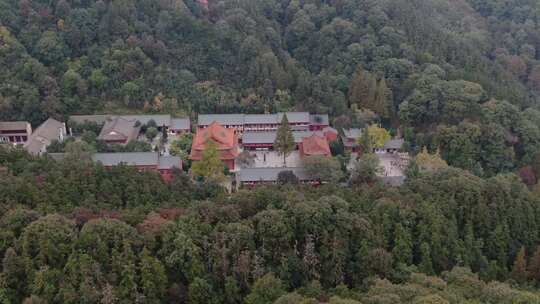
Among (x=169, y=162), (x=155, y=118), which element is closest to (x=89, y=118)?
(x=155, y=118)

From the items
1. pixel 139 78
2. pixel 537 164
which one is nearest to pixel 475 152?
pixel 537 164

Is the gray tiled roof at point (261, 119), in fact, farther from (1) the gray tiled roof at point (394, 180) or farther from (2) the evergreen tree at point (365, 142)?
(1) the gray tiled roof at point (394, 180)

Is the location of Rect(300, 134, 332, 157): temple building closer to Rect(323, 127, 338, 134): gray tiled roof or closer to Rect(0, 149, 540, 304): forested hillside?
Rect(323, 127, 338, 134): gray tiled roof

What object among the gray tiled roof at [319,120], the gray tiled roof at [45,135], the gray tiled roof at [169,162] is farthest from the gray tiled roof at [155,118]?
the gray tiled roof at [319,120]

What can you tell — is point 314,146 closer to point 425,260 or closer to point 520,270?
point 425,260

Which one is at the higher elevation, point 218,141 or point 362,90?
point 362,90

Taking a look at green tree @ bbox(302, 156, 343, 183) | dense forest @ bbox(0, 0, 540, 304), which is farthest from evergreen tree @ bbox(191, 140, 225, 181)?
green tree @ bbox(302, 156, 343, 183)
